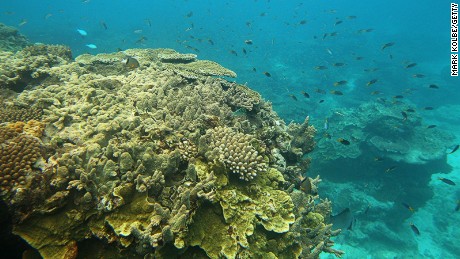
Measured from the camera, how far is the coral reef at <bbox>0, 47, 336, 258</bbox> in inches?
119

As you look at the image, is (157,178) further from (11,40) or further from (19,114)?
(11,40)

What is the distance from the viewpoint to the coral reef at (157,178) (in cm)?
302

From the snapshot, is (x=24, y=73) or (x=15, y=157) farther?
(x=24, y=73)

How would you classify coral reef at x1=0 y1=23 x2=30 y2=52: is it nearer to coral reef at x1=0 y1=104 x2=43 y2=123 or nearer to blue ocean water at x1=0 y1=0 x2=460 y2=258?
blue ocean water at x1=0 y1=0 x2=460 y2=258

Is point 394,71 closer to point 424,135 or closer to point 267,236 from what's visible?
point 424,135

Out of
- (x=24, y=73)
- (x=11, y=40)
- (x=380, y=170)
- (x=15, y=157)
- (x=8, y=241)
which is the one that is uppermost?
(x=15, y=157)

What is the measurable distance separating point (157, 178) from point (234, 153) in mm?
1294

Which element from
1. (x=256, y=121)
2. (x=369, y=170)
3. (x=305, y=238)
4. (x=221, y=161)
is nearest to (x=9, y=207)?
(x=221, y=161)

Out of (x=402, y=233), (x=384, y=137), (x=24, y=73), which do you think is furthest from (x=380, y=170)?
(x=24, y=73)

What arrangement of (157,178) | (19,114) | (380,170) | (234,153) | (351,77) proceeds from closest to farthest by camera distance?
(157,178) → (234,153) → (19,114) → (380,170) → (351,77)

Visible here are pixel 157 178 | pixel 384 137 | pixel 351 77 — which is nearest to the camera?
pixel 157 178

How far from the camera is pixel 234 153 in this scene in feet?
13.6

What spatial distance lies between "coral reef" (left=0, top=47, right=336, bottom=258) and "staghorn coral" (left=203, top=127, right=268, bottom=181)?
0.06 ft

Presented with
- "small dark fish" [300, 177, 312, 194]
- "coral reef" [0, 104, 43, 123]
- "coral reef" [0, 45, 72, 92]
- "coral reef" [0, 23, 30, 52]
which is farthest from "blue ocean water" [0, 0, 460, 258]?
"coral reef" [0, 104, 43, 123]
